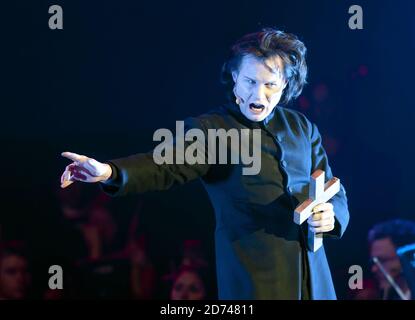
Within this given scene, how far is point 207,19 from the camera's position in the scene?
1716 millimetres

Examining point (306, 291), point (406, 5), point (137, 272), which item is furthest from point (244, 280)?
point (406, 5)

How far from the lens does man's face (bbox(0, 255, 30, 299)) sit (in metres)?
1.76

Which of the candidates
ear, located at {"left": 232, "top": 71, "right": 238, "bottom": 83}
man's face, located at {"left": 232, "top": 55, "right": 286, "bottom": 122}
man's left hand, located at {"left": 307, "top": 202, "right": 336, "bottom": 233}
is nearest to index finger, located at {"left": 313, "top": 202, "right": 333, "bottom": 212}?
man's left hand, located at {"left": 307, "top": 202, "right": 336, "bottom": 233}

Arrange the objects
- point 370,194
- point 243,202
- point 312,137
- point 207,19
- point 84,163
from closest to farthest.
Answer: point 84,163 < point 243,202 < point 312,137 < point 207,19 < point 370,194

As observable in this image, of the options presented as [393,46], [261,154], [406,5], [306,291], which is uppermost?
[406,5]

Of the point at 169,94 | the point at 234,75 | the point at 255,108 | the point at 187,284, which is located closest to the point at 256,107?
the point at 255,108

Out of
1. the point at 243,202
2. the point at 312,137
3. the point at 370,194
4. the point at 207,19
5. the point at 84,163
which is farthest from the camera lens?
the point at 370,194

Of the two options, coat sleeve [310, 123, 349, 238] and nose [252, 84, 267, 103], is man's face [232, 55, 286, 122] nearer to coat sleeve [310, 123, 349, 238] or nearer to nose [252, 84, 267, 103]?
nose [252, 84, 267, 103]

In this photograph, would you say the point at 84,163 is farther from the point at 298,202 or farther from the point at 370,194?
the point at 370,194

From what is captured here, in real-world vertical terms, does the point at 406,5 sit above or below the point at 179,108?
above

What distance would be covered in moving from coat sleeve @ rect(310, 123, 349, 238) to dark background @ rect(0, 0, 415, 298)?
253 mm

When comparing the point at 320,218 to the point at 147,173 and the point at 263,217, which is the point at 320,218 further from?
the point at 147,173

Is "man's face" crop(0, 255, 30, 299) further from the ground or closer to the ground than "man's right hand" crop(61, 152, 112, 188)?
closer to the ground

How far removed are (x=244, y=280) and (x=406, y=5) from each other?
0.90 meters
